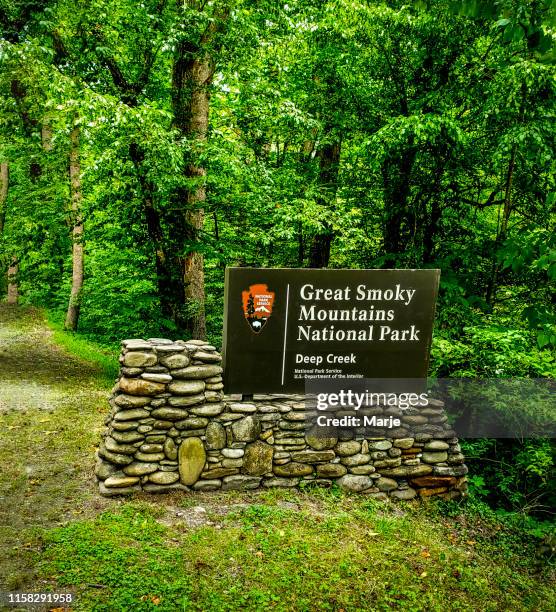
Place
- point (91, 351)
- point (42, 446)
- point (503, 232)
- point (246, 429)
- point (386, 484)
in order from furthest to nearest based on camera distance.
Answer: point (91, 351) → point (503, 232) → point (42, 446) → point (386, 484) → point (246, 429)

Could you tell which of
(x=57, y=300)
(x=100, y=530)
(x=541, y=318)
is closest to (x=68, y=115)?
(x=100, y=530)

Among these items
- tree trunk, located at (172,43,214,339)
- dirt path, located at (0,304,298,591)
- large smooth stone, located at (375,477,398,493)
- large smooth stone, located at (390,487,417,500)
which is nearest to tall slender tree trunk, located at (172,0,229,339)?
tree trunk, located at (172,43,214,339)

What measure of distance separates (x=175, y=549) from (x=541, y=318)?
3.75 meters

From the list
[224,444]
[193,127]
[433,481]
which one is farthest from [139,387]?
[193,127]

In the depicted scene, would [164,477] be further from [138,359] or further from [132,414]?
[138,359]

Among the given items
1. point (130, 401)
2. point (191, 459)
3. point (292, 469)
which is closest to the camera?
point (130, 401)

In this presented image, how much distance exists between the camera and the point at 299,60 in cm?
1083

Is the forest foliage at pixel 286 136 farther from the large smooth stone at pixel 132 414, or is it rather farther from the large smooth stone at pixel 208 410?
the large smooth stone at pixel 132 414

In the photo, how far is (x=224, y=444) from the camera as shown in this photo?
554cm

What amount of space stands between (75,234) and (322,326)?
6.90 m

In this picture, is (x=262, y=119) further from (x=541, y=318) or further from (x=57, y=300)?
(x=57, y=300)

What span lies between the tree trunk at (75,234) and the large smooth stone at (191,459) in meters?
5.71

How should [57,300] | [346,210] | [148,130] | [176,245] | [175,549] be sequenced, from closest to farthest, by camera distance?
[175,549]
[148,130]
[176,245]
[346,210]
[57,300]

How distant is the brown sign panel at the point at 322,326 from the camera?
5.50m
